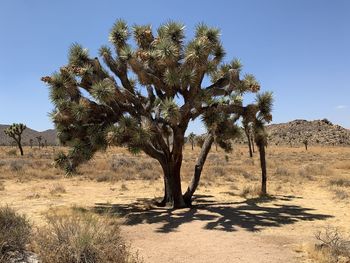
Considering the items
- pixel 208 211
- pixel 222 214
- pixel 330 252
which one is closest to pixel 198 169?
pixel 208 211

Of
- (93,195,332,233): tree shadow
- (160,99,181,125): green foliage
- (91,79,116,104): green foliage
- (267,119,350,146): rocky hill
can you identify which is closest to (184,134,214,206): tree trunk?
(93,195,332,233): tree shadow

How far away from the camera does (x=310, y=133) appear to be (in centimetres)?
10069

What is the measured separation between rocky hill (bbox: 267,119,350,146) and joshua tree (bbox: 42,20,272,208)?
Result: 7539cm

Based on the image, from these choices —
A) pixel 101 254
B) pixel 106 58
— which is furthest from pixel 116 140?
pixel 101 254

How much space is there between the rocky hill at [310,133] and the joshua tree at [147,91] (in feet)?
247

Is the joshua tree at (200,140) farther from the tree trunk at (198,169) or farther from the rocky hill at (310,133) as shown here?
the rocky hill at (310,133)

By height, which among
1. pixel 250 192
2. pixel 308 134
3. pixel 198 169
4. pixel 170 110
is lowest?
pixel 250 192

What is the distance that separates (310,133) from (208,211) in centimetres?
9287

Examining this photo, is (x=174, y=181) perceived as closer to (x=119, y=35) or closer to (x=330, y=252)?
(x=119, y=35)

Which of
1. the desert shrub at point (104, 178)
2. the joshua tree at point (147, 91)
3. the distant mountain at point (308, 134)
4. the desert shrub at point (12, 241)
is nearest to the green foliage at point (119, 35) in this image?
the joshua tree at point (147, 91)

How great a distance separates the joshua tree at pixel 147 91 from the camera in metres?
11.9

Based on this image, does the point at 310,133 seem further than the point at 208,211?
Yes

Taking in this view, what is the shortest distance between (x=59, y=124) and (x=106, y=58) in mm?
2584

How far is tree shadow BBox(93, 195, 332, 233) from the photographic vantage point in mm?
11078
